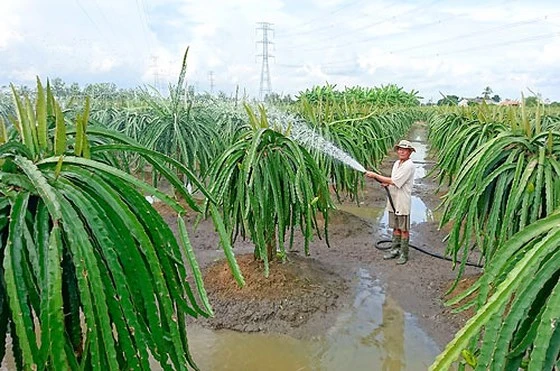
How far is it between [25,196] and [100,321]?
48 cm

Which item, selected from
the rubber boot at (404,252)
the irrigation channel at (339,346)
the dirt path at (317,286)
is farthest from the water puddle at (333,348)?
the rubber boot at (404,252)

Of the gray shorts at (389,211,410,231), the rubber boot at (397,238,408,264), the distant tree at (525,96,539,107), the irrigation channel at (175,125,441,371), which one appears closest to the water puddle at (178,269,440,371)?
the irrigation channel at (175,125,441,371)

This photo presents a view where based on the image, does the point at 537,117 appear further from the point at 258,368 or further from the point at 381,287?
the point at 258,368

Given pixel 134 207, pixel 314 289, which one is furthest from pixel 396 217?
pixel 134 207

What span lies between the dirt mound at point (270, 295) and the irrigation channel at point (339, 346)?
148 mm

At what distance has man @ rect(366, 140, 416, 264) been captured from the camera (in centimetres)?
615

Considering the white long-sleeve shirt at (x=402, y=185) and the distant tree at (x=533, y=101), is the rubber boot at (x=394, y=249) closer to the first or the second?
the white long-sleeve shirt at (x=402, y=185)

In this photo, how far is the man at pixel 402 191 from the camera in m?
6.15

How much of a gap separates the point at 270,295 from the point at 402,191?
7.66 ft

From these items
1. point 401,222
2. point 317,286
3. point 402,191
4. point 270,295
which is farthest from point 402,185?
point 270,295

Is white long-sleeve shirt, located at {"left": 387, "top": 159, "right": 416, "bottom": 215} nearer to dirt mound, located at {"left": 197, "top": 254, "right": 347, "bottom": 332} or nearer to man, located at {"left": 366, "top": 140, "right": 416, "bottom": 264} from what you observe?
man, located at {"left": 366, "top": 140, "right": 416, "bottom": 264}

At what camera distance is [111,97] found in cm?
1711

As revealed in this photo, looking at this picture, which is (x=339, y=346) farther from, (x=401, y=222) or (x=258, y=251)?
(x=401, y=222)

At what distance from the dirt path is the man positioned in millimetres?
234
